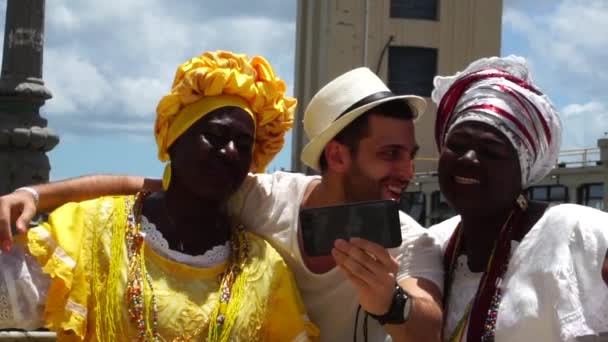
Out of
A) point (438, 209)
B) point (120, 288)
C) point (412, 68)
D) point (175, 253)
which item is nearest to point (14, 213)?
point (120, 288)

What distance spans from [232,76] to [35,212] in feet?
2.53

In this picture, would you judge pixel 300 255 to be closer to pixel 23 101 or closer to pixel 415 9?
pixel 23 101

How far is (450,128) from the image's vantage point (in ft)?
10.4

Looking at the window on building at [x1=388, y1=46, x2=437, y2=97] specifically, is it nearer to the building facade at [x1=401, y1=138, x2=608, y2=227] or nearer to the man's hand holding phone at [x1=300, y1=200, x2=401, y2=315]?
the building facade at [x1=401, y1=138, x2=608, y2=227]

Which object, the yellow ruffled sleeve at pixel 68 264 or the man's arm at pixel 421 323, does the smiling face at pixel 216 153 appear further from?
the man's arm at pixel 421 323

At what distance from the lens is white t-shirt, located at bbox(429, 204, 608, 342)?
2875 mm

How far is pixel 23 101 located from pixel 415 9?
61.8 ft

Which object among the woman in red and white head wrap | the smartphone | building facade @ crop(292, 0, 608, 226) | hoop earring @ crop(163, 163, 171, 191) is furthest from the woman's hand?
building facade @ crop(292, 0, 608, 226)

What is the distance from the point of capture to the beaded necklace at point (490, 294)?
301 cm

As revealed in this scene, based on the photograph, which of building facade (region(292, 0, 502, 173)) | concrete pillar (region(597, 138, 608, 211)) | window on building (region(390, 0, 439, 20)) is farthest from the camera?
window on building (region(390, 0, 439, 20))

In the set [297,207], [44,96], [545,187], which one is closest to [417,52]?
[545,187]

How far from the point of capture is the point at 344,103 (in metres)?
3.67

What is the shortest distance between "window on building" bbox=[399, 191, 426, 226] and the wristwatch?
17026mm

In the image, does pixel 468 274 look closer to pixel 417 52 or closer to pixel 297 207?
pixel 297 207
